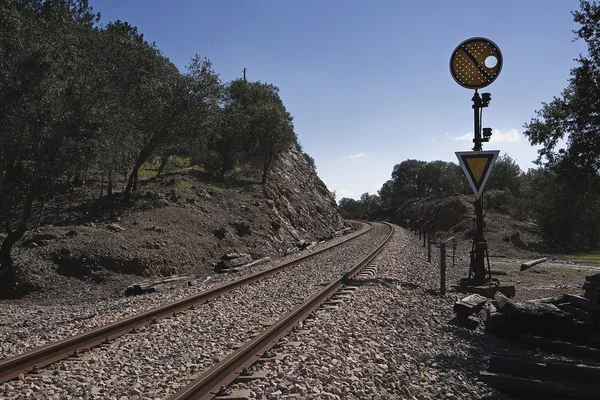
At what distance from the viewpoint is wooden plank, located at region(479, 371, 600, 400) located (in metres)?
5.19

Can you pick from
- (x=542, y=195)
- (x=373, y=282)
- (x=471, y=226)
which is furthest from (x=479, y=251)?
(x=471, y=226)

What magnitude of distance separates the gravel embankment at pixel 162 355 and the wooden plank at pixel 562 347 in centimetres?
414

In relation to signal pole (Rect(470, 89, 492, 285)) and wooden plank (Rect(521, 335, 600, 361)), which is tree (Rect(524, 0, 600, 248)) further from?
wooden plank (Rect(521, 335, 600, 361))

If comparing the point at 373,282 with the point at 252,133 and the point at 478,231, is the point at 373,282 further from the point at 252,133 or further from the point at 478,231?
the point at 252,133

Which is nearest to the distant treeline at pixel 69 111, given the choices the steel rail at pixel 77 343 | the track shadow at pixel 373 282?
the steel rail at pixel 77 343

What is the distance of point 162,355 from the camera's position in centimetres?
616

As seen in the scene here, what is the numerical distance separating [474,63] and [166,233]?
39.2 ft

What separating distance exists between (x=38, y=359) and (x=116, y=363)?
1.01 m

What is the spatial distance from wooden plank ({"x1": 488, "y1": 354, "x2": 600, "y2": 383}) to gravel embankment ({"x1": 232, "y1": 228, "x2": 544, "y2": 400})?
38 cm

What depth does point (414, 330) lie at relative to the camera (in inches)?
301

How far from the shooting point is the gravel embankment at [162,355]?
4.98 metres

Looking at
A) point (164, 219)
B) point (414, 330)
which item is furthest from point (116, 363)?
point (164, 219)

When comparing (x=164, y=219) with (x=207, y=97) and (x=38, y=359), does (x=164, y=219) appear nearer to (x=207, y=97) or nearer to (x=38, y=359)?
(x=207, y=97)

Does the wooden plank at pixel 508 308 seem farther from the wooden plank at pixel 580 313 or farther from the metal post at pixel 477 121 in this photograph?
the metal post at pixel 477 121
